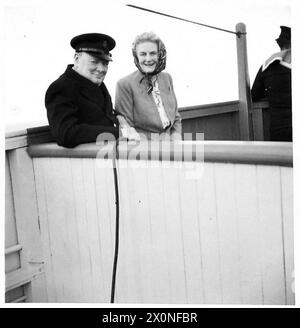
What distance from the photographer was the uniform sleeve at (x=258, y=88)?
2.59m

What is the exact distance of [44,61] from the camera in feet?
5.34

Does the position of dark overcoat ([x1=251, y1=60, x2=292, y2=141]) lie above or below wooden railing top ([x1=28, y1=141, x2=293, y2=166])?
above

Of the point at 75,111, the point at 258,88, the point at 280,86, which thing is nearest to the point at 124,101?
the point at 75,111

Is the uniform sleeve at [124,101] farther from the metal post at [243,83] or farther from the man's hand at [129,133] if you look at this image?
the metal post at [243,83]

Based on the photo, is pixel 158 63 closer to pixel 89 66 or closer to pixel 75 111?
pixel 89 66

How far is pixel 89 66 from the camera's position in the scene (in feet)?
5.24

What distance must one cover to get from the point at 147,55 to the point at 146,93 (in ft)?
0.50

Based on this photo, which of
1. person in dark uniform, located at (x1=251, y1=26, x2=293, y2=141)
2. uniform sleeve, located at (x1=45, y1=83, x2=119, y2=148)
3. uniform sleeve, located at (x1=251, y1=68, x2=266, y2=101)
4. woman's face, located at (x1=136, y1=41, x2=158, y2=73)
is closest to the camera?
uniform sleeve, located at (x1=45, y1=83, x2=119, y2=148)

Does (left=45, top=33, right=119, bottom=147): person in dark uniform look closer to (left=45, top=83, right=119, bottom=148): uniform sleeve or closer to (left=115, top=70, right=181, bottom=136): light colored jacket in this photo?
(left=45, top=83, right=119, bottom=148): uniform sleeve

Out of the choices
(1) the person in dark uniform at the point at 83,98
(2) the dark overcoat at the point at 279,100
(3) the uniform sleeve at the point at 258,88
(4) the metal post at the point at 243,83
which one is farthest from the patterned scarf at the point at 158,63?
(4) the metal post at the point at 243,83

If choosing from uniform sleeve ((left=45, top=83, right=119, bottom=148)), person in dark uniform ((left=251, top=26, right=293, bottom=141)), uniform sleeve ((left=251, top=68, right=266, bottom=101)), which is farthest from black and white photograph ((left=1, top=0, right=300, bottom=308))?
uniform sleeve ((left=251, top=68, right=266, bottom=101))

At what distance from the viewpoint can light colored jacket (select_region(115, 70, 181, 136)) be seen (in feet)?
6.05

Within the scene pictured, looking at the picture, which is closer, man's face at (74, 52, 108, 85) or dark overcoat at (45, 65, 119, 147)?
dark overcoat at (45, 65, 119, 147)
